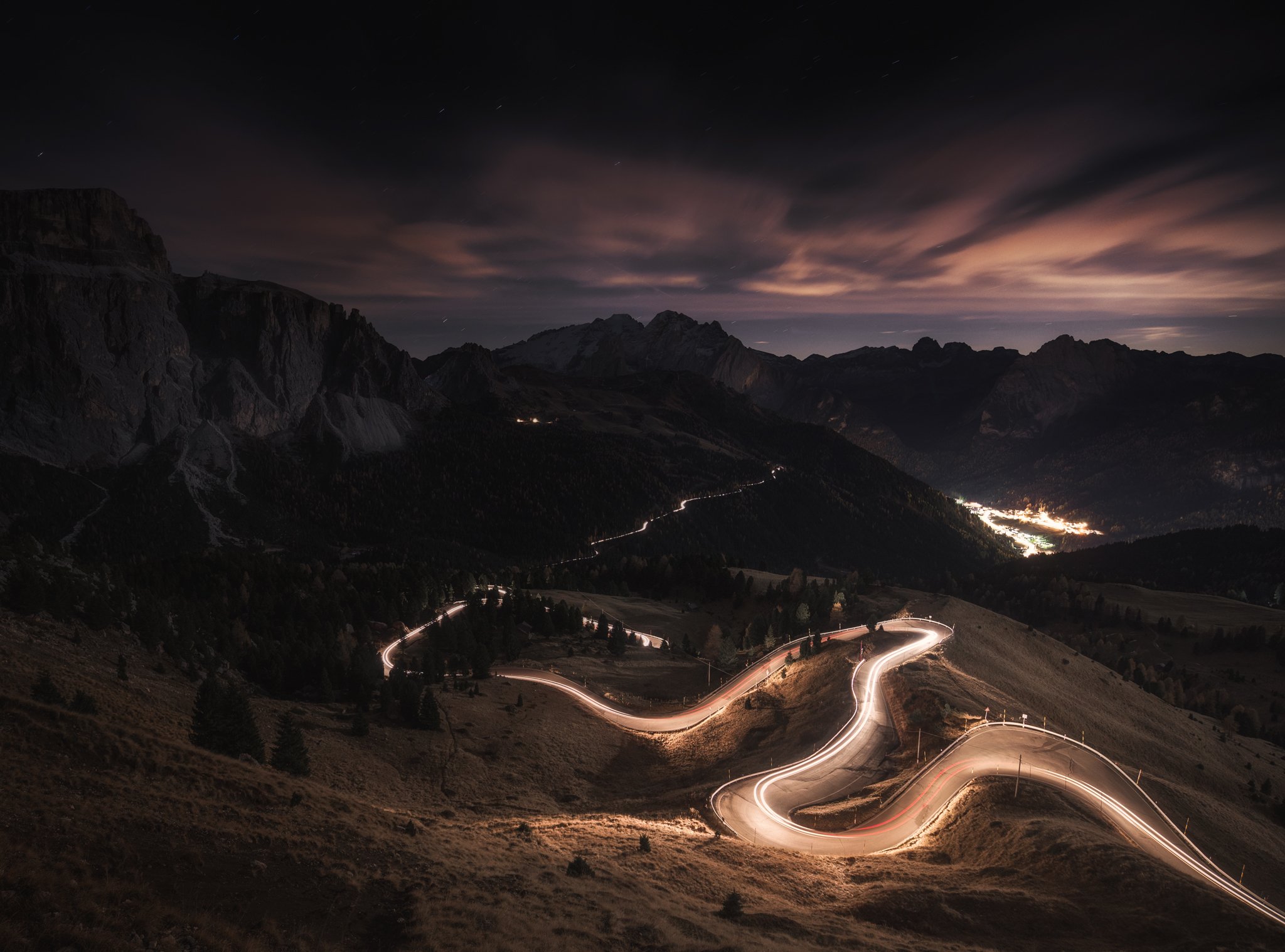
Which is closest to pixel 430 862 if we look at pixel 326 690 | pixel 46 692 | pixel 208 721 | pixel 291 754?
pixel 291 754

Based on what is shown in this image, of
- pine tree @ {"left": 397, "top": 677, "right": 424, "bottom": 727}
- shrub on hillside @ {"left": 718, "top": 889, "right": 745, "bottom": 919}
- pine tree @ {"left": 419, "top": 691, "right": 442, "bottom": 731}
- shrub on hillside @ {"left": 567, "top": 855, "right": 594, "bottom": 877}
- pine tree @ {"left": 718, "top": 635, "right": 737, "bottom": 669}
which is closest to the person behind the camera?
shrub on hillside @ {"left": 718, "top": 889, "right": 745, "bottom": 919}

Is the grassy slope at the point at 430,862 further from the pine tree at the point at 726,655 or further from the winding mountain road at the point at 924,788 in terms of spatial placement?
the pine tree at the point at 726,655

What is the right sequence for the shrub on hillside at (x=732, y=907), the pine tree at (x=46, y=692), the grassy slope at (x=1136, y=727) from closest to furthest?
the shrub on hillside at (x=732, y=907) < the pine tree at (x=46, y=692) < the grassy slope at (x=1136, y=727)

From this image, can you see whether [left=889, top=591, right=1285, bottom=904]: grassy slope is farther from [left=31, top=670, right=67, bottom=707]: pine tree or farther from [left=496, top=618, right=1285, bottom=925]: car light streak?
[left=31, top=670, right=67, bottom=707]: pine tree

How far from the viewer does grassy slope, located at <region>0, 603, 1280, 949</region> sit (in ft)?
68.8

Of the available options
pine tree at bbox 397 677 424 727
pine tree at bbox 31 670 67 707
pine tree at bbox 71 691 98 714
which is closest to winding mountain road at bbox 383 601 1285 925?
pine tree at bbox 397 677 424 727

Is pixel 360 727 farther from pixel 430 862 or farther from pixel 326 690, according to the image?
pixel 430 862

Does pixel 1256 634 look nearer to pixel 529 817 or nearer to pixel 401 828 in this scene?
pixel 529 817

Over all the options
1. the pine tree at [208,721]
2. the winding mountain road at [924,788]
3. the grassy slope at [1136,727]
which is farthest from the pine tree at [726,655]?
the pine tree at [208,721]

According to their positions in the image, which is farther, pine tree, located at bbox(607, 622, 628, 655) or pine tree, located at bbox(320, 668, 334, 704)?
pine tree, located at bbox(607, 622, 628, 655)

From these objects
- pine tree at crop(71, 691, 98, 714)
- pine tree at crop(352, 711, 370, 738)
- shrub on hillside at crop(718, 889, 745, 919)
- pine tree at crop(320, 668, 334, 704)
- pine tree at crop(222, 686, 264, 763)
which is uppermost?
pine tree at crop(71, 691, 98, 714)

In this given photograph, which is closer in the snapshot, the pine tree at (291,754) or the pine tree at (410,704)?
the pine tree at (291,754)

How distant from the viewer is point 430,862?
97.1ft

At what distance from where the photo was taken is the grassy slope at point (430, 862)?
2097 centimetres
